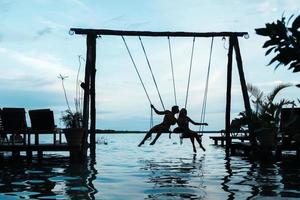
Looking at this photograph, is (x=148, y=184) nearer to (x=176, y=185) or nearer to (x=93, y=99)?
(x=176, y=185)

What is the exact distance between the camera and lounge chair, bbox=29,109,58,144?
1404 cm

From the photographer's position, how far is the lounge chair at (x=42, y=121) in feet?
46.1

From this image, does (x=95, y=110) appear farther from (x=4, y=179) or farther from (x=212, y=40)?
(x=4, y=179)

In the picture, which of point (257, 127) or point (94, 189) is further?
point (257, 127)

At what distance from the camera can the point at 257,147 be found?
50.6 feet

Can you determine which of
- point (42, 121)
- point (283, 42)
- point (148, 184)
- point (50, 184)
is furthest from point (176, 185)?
point (42, 121)

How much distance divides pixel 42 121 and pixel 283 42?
467 inches

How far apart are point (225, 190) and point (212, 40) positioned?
10191 millimetres

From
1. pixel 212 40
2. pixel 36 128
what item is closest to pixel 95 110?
pixel 36 128

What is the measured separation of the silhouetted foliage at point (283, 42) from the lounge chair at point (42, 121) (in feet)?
38.6

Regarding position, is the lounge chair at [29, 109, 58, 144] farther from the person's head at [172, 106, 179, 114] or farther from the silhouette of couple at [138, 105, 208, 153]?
the person's head at [172, 106, 179, 114]

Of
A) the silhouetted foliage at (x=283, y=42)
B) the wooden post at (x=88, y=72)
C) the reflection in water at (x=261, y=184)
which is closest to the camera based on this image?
the silhouetted foliage at (x=283, y=42)

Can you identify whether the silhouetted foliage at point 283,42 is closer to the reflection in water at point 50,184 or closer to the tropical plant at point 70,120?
the reflection in water at point 50,184

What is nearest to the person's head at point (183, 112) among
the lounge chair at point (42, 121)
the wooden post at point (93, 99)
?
the wooden post at point (93, 99)
